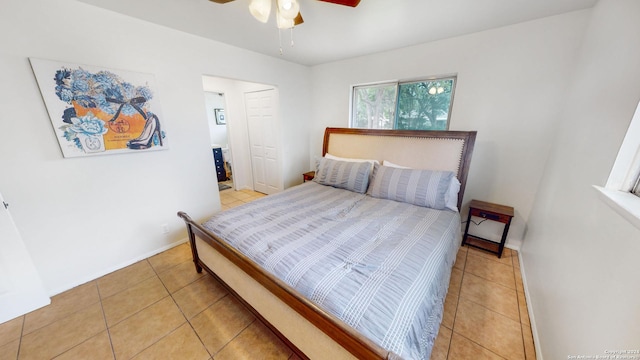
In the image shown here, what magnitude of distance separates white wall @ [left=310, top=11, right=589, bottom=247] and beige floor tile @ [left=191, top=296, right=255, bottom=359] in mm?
2734

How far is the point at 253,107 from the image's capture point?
12.6ft

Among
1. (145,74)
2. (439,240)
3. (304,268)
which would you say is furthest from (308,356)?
(145,74)

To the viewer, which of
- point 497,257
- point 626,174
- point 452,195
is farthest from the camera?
point 497,257

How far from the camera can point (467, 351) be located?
4.40 ft

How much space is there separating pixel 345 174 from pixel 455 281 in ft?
5.08

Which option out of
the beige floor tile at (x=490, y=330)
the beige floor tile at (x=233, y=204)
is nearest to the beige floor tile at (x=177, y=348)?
the beige floor tile at (x=490, y=330)

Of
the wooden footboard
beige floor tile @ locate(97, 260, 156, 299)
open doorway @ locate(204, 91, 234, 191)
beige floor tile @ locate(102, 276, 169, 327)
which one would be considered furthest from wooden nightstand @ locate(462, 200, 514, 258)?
open doorway @ locate(204, 91, 234, 191)

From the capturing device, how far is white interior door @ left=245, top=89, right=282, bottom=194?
3.58 m

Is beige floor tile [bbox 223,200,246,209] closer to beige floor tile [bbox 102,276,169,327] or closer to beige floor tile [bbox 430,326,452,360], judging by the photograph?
beige floor tile [bbox 102,276,169,327]

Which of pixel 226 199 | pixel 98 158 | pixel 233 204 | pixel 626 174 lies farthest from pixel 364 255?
pixel 226 199

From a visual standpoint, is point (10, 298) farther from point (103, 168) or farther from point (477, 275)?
point (477, 275)

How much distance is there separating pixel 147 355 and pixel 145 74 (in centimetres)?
233

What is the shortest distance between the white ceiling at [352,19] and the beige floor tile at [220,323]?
2.44 metres

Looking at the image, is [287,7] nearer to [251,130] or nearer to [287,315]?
[287,315]
